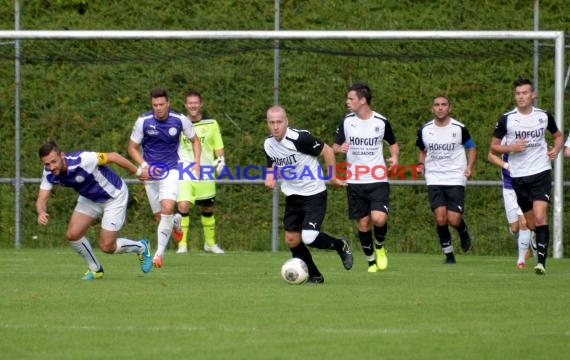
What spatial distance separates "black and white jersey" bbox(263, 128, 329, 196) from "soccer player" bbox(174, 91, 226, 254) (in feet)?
16.4

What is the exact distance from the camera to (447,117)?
16.2m

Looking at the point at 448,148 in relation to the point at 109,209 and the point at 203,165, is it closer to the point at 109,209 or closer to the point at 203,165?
the point at 203,165

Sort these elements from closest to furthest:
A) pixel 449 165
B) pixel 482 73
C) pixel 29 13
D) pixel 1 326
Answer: pixel 1 326 → pixel 449 165 → pixel 482 73 → pixel 29 13

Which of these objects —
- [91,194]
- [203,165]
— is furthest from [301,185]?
[203,165]

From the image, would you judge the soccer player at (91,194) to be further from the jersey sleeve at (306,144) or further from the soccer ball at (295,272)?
the soccer ball at (295,272)

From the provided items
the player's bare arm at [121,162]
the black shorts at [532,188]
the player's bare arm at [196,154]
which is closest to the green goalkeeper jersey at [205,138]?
the player's bare arm at [196,154]

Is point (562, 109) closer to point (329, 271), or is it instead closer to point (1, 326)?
point (329, 271)

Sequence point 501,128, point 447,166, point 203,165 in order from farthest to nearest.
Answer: point 203,165
point 447,166
point 501,128

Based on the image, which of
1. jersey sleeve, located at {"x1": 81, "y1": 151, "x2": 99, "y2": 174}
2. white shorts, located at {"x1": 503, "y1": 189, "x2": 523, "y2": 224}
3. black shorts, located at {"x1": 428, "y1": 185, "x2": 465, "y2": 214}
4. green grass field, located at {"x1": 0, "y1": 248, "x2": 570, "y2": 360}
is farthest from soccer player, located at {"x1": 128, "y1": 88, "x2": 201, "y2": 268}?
white shorts, located at {"x1": 503, "y1": 189, "x2": 523, "y2": 224}

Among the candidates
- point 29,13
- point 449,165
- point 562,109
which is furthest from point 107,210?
point 29,13

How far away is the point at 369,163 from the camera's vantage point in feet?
46.9

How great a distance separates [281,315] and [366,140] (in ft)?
17.5

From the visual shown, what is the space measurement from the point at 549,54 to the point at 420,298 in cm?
877

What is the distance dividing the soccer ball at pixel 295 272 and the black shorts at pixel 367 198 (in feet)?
7.90
